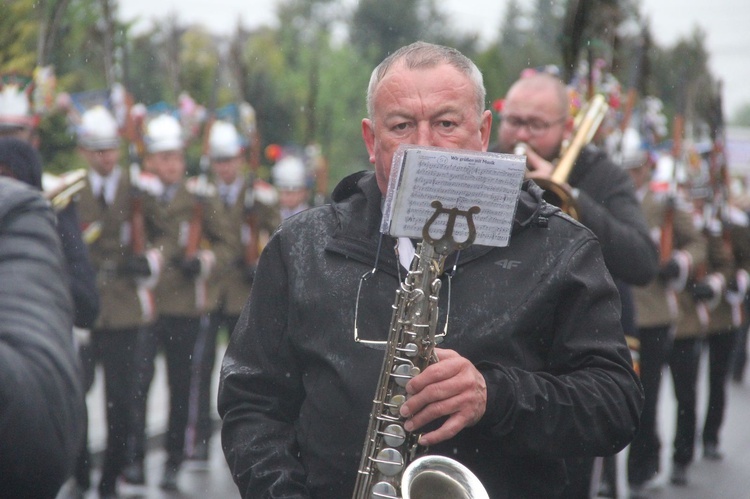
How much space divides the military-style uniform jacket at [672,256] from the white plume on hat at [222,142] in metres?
3.76

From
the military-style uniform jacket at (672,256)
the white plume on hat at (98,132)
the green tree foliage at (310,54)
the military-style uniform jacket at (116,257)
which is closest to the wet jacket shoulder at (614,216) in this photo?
the green tree foliage at (310,54)

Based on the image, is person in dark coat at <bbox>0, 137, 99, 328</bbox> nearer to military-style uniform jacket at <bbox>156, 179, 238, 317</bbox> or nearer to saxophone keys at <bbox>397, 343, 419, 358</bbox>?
saxophone keys at <bbox>397, 343, 419, 358</bbox>

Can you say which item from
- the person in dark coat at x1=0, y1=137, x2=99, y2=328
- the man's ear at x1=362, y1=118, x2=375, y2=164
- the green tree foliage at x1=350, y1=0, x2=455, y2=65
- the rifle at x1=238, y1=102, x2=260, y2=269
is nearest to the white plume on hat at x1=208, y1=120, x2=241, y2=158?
the rifle at x1=238, y1=102, x2=260, y2=269

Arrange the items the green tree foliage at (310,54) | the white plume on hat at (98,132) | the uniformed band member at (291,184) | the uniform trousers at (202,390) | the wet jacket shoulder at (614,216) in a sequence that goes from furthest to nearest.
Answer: the uniformed band member at (291,184)
the uniform trousers at (202,390)
the white plume on hat at (98,132)
the green tree foliage at (310,54)
the wet jacket shoulder at (614,216)

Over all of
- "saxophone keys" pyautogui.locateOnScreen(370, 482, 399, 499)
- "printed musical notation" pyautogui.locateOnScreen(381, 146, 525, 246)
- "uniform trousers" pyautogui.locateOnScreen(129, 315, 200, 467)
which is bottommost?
"uniform trousers" pyautogui.locateOnScreen(129, 315, 200, 467)

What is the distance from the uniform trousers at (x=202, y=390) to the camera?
8484 millimetres

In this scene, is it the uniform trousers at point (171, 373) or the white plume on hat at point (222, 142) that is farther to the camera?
the white plume on hat at point (222, 142)

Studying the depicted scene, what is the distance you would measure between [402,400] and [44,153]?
24.6 feet

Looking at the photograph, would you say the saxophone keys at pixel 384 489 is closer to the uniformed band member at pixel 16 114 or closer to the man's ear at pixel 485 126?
the man's ear at pixel 485 126

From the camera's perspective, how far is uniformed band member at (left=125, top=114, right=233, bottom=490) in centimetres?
805

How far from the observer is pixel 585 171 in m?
4.76

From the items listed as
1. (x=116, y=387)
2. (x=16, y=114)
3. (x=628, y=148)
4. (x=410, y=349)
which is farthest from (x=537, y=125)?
(x=628, y=148)

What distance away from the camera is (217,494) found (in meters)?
7.42

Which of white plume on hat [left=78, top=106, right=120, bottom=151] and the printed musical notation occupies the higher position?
the printed musical notation
